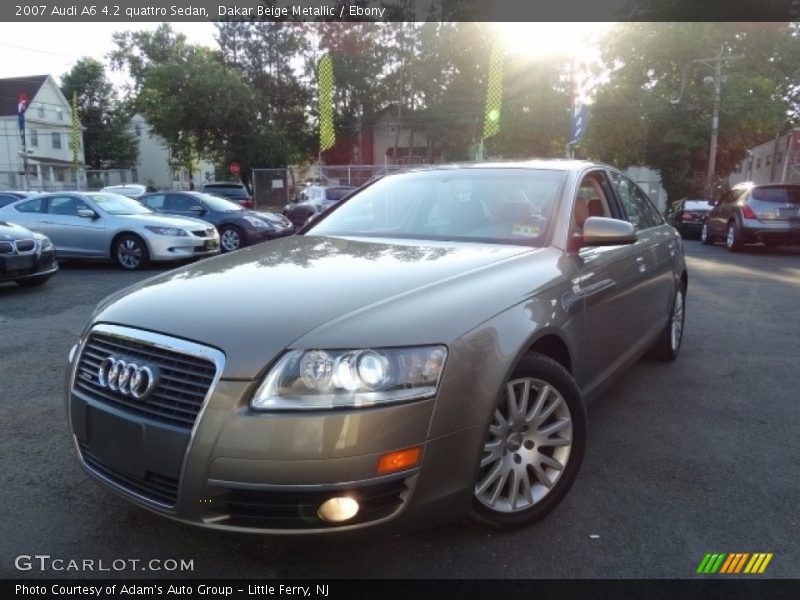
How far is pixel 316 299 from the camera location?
7.87 ft

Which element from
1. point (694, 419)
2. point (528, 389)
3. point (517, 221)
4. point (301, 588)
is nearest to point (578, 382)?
point (528, 389)

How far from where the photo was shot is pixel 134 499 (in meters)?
2.28

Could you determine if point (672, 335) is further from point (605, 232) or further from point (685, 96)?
point (685, 96)

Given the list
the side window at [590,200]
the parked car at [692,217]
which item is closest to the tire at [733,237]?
the parked car at [692,217]

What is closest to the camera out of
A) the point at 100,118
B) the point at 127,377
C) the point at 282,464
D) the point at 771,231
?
the point at 282,464

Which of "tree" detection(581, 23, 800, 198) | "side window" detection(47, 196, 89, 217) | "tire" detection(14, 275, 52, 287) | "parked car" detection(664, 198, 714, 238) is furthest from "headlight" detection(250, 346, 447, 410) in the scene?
"tree" detection(581, 23, 800, 198)

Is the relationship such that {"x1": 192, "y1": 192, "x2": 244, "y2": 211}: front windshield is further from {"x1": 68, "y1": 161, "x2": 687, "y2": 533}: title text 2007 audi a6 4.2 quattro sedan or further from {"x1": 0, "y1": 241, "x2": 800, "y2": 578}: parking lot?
{"x1": 68, "y1": 161, "x2": 687, "y2": 533}: title text 2007 audi a6 4.2 quattro sedan

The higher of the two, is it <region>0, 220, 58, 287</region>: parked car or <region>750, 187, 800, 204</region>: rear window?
<region>750, 187, 800, 204</region>: rear window

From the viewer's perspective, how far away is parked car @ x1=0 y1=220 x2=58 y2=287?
817 centimetres

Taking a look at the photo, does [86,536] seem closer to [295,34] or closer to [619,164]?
[619,164]

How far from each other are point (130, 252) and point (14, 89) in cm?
4965

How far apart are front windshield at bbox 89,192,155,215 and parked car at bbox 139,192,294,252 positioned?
1723mm

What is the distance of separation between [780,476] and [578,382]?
1089 mm

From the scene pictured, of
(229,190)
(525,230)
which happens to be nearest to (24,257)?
(525,230)
